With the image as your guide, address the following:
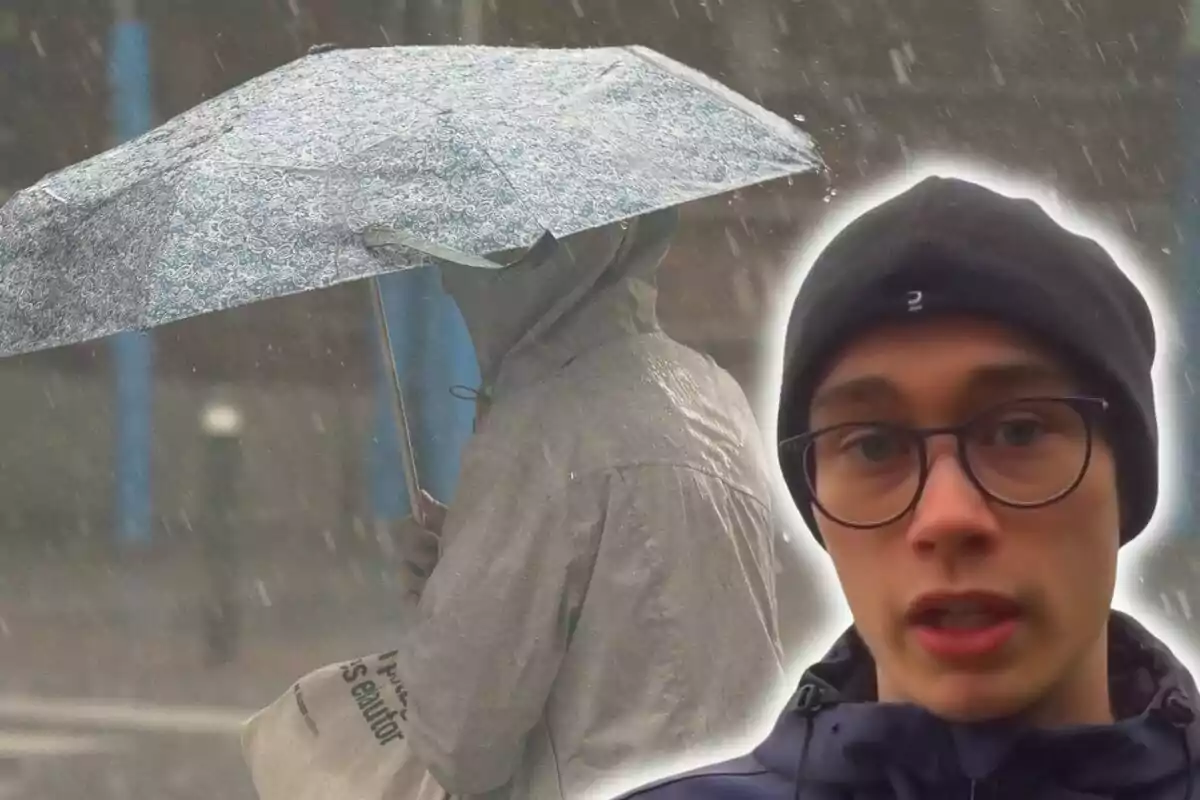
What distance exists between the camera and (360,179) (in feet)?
8.41

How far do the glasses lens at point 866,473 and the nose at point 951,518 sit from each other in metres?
0.02

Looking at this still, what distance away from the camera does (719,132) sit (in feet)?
9.49

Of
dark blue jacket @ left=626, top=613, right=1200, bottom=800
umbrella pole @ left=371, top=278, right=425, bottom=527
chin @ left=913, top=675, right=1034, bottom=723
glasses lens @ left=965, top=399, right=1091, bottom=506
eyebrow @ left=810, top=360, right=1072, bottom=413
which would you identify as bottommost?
umbrella pole @ left=371, top=278, right=425, bottom=527

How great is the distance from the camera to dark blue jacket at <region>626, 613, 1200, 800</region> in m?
1.21

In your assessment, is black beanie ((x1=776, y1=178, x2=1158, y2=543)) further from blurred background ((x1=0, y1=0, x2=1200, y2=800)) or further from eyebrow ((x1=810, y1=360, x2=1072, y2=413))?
blurred background ((x1=0, y1=0, x2=1200, y2=800))

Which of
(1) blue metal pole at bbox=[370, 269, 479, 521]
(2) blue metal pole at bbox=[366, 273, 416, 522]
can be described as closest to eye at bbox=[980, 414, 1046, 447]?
(2) blue metal pole at bbox=[366, 273, 416, 522]

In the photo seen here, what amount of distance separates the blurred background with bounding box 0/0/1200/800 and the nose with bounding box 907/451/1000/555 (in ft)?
21.7

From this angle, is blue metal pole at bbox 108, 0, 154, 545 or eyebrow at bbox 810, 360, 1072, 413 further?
blue metal pole at bbox 108, 0, 154, 545

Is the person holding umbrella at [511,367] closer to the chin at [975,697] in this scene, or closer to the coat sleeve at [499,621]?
the coat sleeve at [499,621]

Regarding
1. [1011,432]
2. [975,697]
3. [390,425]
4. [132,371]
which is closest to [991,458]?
[1011,432]

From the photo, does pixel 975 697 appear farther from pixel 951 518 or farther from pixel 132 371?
pixel 132 371

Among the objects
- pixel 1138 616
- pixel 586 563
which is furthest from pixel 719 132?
pixel 1138 616

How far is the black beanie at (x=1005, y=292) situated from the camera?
124 centimetres

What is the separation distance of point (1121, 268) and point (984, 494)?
9.5 inches
